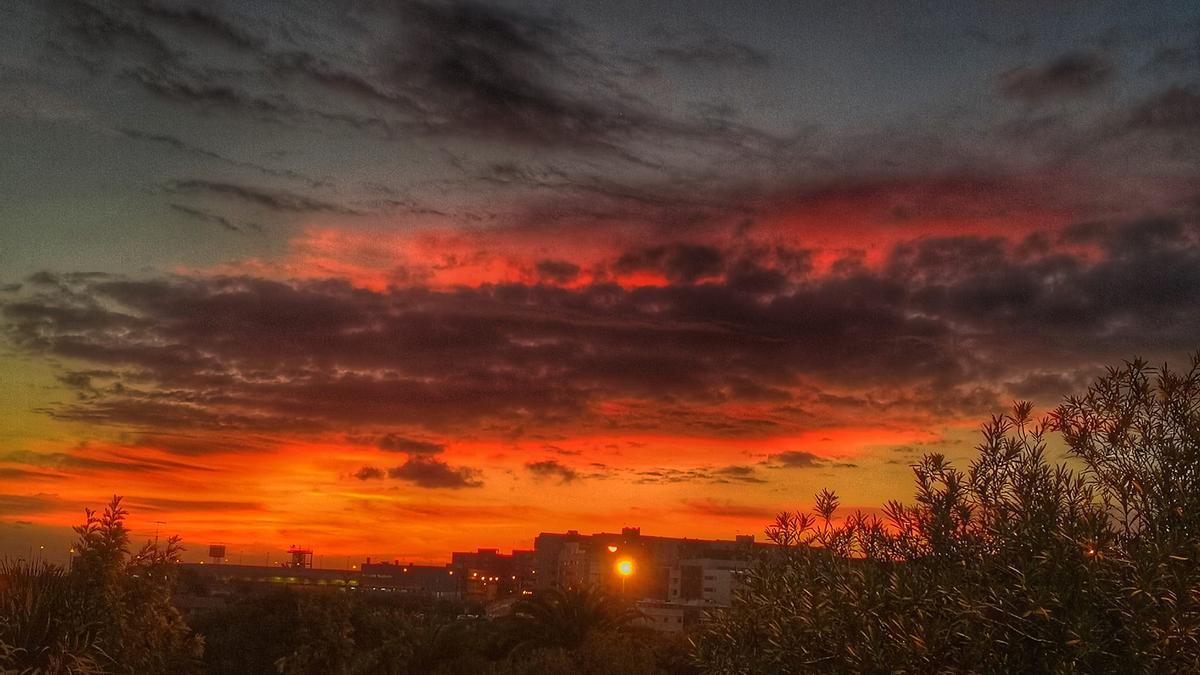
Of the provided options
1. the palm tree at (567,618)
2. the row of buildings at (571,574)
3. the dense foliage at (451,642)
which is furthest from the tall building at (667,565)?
the palm tree at (567,618)

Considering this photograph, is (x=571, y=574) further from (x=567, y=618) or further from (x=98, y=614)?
(x=98, y=614)

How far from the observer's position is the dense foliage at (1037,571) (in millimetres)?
6758

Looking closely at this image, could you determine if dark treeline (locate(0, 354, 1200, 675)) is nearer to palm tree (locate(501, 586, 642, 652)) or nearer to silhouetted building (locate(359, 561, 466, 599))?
palm tree (locate(501, 586, 642, 652))

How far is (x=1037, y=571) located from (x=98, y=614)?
50.6ft

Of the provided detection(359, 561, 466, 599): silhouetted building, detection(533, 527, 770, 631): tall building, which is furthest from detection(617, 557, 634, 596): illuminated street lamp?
detection(359, 561, 466, 599): silhouetted building

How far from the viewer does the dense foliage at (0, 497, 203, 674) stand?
46.6ft

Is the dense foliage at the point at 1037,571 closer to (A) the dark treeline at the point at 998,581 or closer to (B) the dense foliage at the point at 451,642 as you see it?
(A) the dark treeline at the point at 998,581

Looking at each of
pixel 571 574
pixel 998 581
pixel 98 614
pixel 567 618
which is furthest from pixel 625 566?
pixel 571 574

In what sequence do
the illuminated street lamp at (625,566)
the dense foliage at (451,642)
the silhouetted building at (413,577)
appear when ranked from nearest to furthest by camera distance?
1. the dense foliage at (451,642)
2. the illuminated street lamp at (625,566)
3. the silhouetted building at (413,577)

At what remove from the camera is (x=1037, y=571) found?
7.38 metres

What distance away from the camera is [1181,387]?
797cm

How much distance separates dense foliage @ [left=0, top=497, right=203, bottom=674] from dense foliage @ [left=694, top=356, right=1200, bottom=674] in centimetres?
995

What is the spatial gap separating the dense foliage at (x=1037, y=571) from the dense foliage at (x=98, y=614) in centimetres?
995

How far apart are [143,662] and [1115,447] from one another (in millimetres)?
16102
